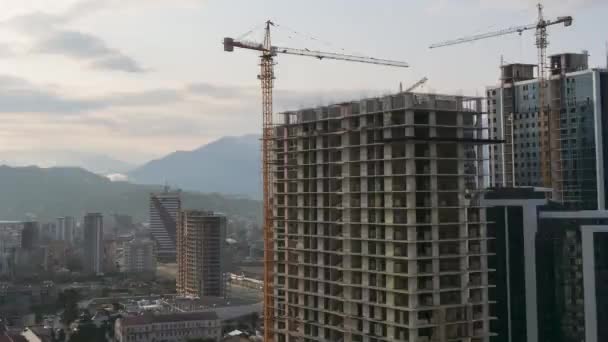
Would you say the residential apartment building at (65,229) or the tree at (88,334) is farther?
the residential apartment building at (65,229)

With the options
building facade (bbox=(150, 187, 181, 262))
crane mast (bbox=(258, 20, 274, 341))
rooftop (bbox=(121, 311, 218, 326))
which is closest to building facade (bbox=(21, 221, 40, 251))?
building facade (bbox=(150, 187, 181, 262))

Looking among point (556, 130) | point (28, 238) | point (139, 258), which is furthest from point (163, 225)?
point (556, 130)

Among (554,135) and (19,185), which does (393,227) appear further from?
(19,185)

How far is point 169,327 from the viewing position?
4019 centimetres

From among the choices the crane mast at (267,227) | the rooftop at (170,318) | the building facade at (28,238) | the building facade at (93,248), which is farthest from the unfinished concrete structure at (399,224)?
the building facade at (28,238)

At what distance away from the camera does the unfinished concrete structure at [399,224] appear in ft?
54.0

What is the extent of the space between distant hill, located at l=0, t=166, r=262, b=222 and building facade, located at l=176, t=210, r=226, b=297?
3682 inches

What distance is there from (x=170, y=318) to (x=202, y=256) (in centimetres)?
1419

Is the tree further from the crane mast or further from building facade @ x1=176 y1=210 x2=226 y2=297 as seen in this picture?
the crane mast

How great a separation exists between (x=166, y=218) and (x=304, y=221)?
7252 cm

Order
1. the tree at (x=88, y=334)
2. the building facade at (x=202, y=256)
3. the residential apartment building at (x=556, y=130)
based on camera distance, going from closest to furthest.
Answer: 1. the residential apartment building at (x=556, y=130)
2. the tree at (x=88, y=334)
3. the building facade at (x=202, y=256)

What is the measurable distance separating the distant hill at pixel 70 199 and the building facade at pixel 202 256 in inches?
3682

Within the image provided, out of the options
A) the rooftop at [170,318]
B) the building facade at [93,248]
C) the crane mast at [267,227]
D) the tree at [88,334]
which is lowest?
the tree at [88,334]

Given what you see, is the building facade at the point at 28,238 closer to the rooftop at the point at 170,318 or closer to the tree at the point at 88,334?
the tree at the point at 88,334
